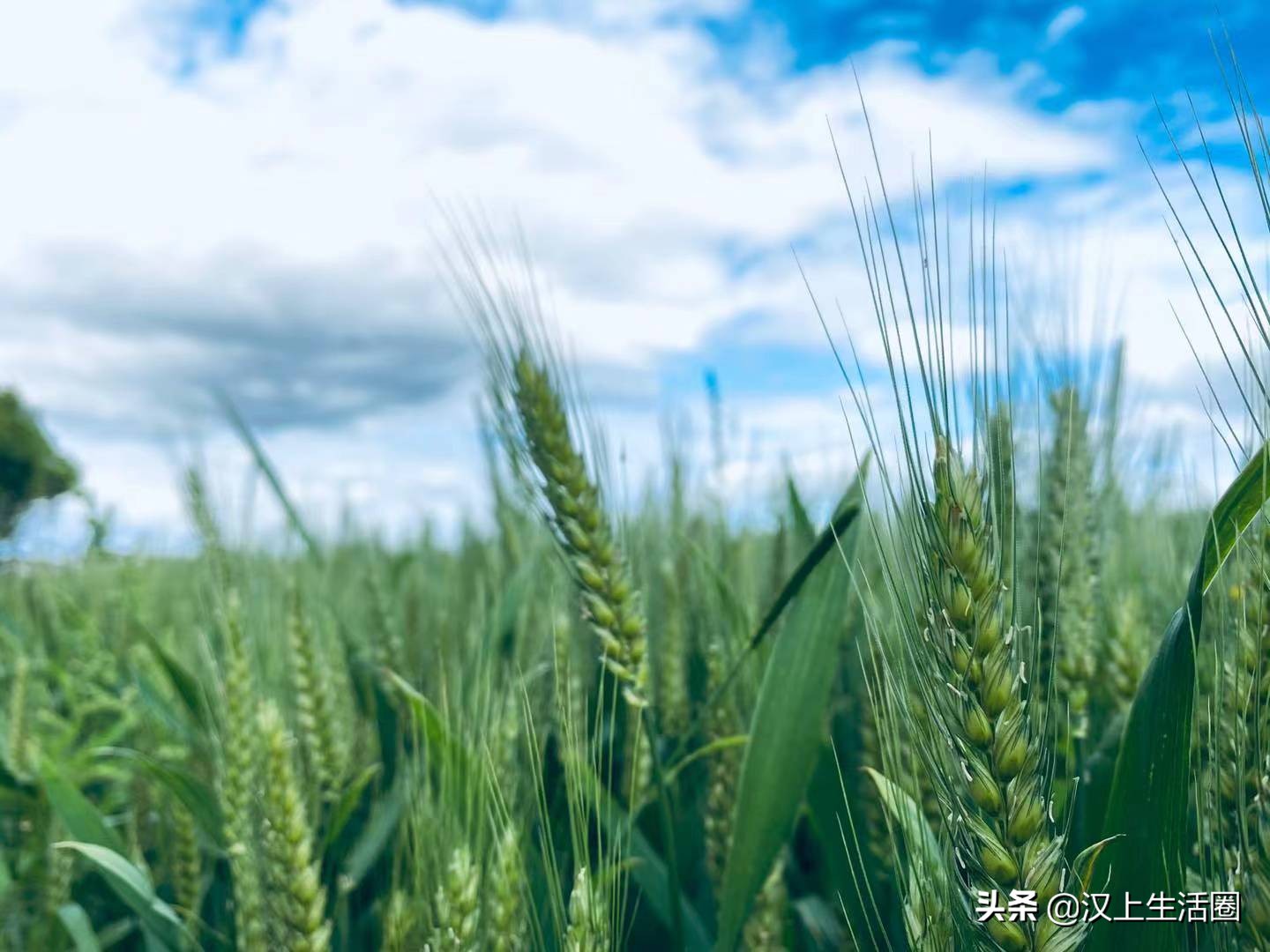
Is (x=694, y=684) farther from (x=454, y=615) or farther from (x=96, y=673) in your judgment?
(x=96, y=673)

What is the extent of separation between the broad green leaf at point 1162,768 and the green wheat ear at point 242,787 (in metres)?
1.10

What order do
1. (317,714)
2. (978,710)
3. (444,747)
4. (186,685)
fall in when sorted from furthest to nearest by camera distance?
1. (186,685)
2. (317,714)
3. (444,747)
4. (978,710)

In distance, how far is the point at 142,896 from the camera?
1.40m

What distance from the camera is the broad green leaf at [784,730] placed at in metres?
1.32

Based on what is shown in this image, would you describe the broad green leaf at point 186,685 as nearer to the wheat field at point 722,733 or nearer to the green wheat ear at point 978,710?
the wheat field at point 722,733

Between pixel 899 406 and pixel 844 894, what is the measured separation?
37.8 inches

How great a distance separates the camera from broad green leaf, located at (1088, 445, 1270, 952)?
2.96ft

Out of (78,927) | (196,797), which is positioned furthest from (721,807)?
(78,927)

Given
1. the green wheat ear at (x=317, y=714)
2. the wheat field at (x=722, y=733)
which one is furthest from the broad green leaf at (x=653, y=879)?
the green wheat ear at (x=317, y=714)

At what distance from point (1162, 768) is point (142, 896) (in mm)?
1361

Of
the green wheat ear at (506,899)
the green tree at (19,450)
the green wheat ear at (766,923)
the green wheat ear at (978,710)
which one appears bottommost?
the green wheat ear at (766,923)

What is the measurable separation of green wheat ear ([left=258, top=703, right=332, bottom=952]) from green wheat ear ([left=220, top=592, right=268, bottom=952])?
6 centimetres

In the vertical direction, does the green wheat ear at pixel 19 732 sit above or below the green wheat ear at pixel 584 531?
below

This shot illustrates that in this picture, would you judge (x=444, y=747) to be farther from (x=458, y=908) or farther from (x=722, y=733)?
(x=722, y=733)
